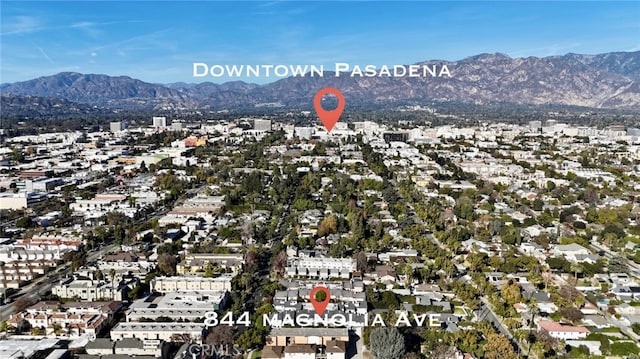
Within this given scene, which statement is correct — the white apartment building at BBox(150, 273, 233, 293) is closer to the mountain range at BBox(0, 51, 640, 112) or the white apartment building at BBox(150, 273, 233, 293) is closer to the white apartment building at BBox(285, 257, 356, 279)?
the white apartment building at BBox(285, 257, 356, 279)

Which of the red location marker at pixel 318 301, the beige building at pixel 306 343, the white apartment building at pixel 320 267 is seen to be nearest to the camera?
the beige building at pixel 306 343

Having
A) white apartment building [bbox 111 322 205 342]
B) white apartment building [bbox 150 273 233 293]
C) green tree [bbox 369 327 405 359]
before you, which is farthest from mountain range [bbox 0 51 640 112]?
green tree [bbox 369 327 405 359]

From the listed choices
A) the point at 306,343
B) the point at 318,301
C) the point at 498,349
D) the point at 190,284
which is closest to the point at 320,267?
the point at 318,301

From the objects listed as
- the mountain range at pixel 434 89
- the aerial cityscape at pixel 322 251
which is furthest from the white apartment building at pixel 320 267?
Answer: the mountain range at pixel 434 89

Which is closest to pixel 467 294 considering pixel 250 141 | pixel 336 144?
pixel 336 144

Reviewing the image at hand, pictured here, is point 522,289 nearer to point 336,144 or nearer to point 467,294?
point 467,294

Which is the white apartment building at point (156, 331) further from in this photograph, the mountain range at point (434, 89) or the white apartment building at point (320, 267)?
the mountain range at point (434, 89)
